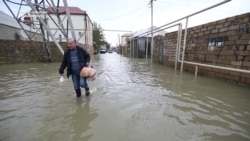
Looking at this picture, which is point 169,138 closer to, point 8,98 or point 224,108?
point 224,108

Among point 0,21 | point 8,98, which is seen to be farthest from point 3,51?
point 8,98

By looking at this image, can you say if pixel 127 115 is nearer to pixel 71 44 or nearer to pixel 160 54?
pixel 71 44

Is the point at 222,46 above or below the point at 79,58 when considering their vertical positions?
above

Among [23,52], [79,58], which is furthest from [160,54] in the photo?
[23,52]

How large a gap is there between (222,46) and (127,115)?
479 centimetres

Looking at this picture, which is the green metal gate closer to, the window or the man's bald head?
the window

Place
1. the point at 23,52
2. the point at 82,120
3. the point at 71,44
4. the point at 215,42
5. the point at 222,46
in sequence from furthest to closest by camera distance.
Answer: the point at 23,52 → the point at 215,42 → the point at 222,46 → the point at 71,44 → the point at 82,120

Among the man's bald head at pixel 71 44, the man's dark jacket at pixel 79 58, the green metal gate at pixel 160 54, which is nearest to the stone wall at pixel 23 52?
the green metal gate at pixel 160 54

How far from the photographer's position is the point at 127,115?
3.13 m

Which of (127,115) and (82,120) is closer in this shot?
(82,120)

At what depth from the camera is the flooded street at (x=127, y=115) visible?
246cm

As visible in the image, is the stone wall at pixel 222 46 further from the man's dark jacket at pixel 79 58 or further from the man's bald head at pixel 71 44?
the man's bald head at pixel 71 44

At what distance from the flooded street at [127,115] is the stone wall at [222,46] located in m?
0.94

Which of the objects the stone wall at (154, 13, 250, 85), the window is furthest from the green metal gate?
the window
